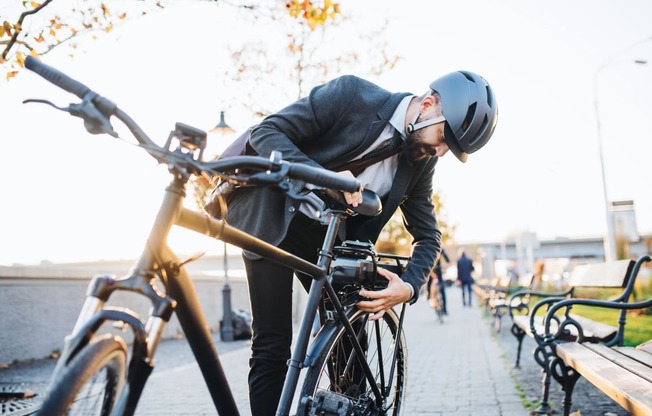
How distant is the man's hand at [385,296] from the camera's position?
2773 mm

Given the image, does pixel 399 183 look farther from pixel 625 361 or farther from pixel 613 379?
pixel 625 361

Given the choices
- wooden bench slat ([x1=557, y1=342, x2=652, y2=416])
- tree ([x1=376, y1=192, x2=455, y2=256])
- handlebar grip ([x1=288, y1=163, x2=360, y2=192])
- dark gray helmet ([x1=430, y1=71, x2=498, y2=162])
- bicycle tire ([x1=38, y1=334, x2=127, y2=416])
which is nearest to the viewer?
bicycle tire ([x1=38, y1=334, x2=127, y2=416])

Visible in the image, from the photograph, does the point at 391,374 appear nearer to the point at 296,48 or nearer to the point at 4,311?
the point at 4,311

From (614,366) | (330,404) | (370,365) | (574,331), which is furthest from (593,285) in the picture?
(330,404)

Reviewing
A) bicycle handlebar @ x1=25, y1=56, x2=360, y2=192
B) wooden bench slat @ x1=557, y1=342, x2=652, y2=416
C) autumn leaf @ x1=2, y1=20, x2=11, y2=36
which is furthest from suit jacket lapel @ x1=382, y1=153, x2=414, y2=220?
autumn leaf @ x1=2, y1=20, x2=11, y2=36

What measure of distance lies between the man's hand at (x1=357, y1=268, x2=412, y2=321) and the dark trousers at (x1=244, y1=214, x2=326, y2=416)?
1.12 ft

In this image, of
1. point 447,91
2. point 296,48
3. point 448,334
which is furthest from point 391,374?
point 296,48

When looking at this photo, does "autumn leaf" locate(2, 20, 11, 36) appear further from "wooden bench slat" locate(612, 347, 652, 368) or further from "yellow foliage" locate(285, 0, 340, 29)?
"wooden bench slat" locate(612, 347, 652, 368)

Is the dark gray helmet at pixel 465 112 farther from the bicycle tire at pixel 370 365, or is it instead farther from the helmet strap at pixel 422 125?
the bicycle tire at pixel 370 365

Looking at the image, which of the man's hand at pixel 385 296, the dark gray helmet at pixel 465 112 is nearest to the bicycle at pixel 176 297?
the man's hand at pixel 385 296

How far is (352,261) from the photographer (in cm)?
265

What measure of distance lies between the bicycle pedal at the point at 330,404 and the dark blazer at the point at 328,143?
646 mm

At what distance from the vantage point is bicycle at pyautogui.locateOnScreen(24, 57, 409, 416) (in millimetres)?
1449

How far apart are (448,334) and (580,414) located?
8.44 metres
